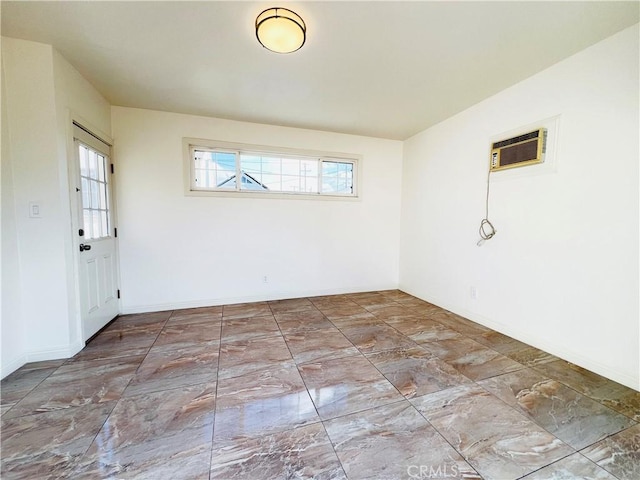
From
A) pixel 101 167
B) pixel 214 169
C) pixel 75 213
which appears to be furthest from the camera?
pixel 214 169

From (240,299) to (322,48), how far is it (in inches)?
125

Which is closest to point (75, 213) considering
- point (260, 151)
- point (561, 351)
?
point (260, 151)

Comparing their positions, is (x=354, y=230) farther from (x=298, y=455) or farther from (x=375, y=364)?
(x=298, y=455)

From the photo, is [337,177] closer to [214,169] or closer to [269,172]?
[269,172]

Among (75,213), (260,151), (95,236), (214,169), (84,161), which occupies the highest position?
(260,151)

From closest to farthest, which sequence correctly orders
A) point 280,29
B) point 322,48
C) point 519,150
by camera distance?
point 280,29
point 322,48
point 519,150

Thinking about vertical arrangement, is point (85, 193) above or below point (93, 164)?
below

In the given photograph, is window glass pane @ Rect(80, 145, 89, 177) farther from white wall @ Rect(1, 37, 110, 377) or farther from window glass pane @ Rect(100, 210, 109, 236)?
window glass pane @ Rect(100, 210, 109, 236)

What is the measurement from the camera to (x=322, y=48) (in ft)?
6.97

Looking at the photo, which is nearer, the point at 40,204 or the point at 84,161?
the point at 40,204

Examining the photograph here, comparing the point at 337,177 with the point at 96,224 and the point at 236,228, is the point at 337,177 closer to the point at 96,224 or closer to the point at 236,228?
the point at 236,228

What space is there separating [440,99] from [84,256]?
4096 mm

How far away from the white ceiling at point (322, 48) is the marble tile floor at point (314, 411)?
2.60 m

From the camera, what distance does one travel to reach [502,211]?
2.84m
